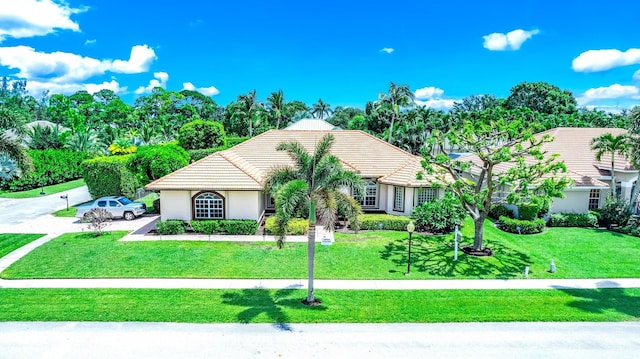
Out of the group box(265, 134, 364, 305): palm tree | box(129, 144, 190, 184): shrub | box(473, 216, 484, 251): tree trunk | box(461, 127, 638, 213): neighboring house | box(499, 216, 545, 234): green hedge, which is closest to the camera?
box(265, 134, 364, 305): palm tree

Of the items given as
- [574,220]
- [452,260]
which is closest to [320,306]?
[452,260]

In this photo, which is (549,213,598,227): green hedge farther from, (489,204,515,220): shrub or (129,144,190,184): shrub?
(129,144,190,184): shrub

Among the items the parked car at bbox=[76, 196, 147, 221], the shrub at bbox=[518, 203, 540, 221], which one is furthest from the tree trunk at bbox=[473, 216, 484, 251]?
the parked car at bbox=[76, 196, 147, 221]

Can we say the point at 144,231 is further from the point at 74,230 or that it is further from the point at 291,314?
the point at 291,314

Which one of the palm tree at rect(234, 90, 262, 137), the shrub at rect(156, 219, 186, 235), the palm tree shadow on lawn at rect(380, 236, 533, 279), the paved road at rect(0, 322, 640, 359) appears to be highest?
the palm tree at rect(234, 90, 262, 137)

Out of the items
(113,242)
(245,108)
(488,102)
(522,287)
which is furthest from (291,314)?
(488,102)

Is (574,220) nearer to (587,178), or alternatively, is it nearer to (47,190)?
(587,178)
